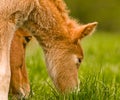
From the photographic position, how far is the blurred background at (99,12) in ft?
122

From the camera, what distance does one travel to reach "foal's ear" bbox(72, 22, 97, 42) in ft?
26.0

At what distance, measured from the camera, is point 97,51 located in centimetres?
1533

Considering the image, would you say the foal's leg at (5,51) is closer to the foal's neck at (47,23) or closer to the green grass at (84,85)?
the foal's neck at (47,23)

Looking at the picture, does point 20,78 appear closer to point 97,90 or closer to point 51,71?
point 51,71

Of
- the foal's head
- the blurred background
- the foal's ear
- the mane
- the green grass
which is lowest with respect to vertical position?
the blurred background

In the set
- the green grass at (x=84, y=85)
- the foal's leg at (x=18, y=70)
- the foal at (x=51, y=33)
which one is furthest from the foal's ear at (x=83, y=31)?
the foal's leg at (x=18, y=70)

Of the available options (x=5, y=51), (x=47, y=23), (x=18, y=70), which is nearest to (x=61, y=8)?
(x=47, y=23)

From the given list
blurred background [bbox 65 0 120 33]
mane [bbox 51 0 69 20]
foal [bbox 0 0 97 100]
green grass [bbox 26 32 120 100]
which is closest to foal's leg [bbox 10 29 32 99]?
green grass [bbox 26 32 120 100]

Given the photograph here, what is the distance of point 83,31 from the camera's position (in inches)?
313

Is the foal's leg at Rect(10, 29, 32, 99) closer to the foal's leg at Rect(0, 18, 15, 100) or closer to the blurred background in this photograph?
the foal's leg at Rect(0, 18, 15, 100)

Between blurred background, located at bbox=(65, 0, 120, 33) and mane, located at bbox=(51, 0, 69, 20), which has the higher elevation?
mane, located at bbox=(51, 0, 69, 20)

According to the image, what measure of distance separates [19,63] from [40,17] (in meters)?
0.67

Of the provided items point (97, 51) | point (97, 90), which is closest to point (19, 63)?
point (97, 90)

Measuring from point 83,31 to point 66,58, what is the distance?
0.44 m
